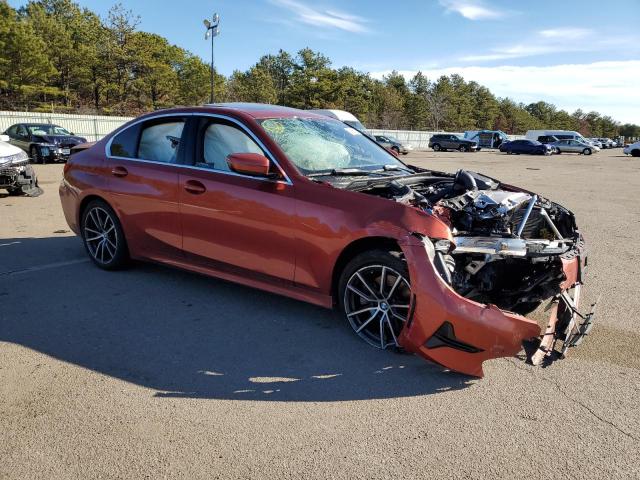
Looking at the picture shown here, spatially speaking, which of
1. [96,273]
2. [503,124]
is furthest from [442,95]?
[96,273]

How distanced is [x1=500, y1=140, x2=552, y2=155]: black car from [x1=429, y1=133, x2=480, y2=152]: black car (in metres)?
3.06

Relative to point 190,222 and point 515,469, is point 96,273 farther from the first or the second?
point 515,469

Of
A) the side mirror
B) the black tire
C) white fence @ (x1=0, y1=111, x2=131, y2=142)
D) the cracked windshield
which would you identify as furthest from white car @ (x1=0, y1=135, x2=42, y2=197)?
white fence @ (x1=0, y1=111, x2=131, y2=142)

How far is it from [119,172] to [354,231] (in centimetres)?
287

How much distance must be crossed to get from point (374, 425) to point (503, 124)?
372 feet

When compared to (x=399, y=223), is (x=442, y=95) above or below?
above

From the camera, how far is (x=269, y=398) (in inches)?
121

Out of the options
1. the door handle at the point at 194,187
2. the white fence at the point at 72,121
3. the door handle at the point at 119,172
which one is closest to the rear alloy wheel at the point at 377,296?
the door handle at the point at 194,187

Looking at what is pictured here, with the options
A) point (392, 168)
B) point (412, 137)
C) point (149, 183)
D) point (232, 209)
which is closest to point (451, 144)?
point (412, 137)

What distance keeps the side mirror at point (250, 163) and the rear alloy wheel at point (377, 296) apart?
3.29 feet

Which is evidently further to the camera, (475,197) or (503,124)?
(503,124)

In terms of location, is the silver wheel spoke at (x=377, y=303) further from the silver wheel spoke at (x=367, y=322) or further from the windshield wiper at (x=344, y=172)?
the windshield wiper at (x=344, y=172)

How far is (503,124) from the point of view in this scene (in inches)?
4213

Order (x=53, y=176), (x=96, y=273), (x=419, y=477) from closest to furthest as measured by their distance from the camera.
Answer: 1. (x=419, y=477)
2. (x=96, y=273)
3. (x=53, y=176)
